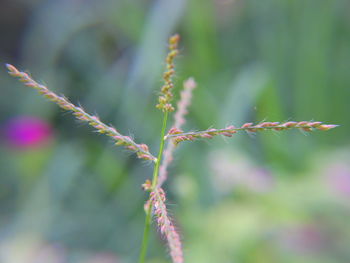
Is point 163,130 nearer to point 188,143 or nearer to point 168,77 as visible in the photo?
point 168,77

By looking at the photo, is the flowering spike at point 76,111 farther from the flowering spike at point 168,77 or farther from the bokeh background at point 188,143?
the bokeh background at point 188,143

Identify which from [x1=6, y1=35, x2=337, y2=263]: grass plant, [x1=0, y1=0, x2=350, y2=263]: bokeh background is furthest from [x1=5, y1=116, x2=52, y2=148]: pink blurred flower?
[x1=6, y1=35, x2=337, y2=263]: grass plant

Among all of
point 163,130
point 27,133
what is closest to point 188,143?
point 27,133

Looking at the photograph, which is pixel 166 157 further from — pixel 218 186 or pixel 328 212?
pixel 218 186

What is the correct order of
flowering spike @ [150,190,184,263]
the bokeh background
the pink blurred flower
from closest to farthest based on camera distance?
Result: flowering spike @ [150,190,184,263] < the bokeh background < the pink blurred flower

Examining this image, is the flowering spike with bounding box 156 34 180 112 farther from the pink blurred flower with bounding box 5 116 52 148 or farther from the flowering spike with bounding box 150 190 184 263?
the pink blurred flower with bounding box 5 116 52 148

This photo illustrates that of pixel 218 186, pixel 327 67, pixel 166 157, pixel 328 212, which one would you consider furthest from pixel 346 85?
pixel 166 157

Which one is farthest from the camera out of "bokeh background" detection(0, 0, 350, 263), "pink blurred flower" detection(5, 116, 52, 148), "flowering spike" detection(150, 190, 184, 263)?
"pink blurred flower" detection(5, 116, 52, 148)

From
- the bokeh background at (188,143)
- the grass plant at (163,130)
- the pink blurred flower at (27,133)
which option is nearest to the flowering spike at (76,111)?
the grass plant at (163,130)
